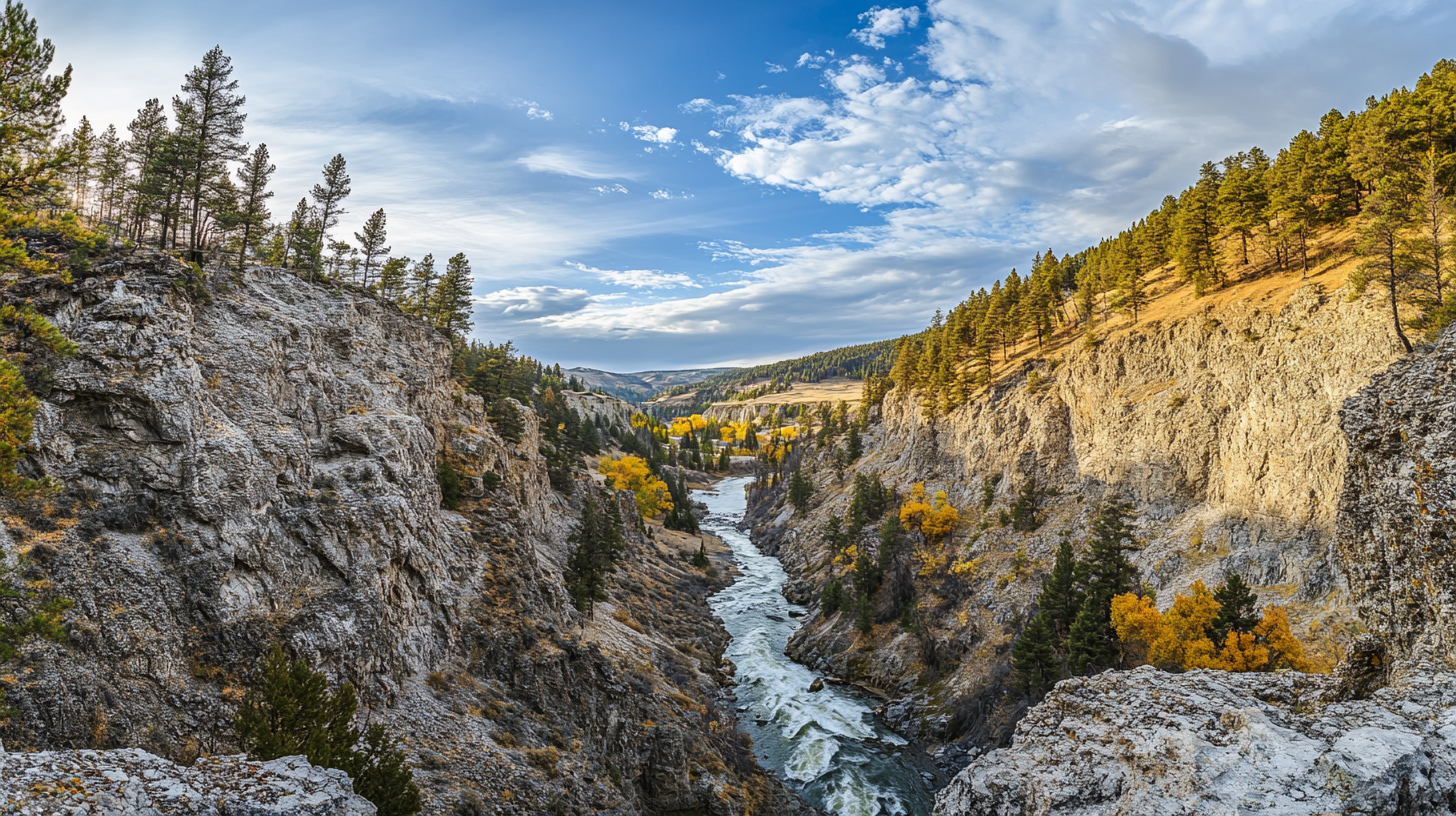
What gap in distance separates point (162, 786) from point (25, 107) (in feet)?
57.6

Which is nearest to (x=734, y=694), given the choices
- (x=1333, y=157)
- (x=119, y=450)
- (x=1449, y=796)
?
(x=119, y=450)

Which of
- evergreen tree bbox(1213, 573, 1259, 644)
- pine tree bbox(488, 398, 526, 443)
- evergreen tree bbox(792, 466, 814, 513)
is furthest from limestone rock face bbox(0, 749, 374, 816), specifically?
evergreen tree bbox(792, 466, 814, 513)

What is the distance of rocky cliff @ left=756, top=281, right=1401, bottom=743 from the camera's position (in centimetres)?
Answer: 4109

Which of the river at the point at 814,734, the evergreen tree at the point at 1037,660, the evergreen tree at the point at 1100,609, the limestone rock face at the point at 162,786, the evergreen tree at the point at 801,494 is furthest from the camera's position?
the evergreen tree at the point at 801,494

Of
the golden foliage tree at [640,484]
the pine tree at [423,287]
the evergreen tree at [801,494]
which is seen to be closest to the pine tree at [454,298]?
the pine tree at [423,287]

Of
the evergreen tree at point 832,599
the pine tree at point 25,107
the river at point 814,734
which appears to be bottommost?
the river at point 814,734

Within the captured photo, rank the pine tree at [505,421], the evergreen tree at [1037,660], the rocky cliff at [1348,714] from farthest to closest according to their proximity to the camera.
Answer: the pine tree at [505,421], the evergreen tree at [1037,660], the rocky cliff at [1348,714]

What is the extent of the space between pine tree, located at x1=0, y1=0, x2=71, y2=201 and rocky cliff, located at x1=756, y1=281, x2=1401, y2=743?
50.6 metres

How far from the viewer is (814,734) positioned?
43.0m

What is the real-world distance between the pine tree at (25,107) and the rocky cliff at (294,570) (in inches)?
485

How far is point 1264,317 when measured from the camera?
164 feet

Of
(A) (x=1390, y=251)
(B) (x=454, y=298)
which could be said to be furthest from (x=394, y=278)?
(A) (x=1390, y=251)

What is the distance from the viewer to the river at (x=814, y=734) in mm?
36812

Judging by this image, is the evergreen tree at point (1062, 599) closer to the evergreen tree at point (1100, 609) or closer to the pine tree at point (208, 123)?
the evergreen tree at point (1100, 609)
